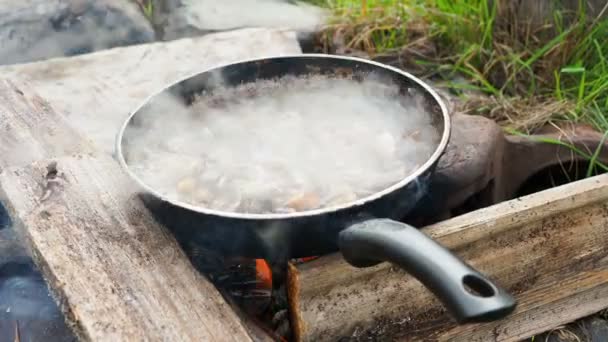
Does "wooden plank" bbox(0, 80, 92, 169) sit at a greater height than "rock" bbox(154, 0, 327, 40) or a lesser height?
greater

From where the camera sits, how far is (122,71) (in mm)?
3332

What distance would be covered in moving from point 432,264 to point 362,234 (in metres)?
0.23

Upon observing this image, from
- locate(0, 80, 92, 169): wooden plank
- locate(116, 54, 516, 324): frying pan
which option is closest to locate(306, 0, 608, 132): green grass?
locate(116, 54, 516, 324): frying pan

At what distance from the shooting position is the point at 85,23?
173 inches

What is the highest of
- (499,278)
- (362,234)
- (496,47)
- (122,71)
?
(362,234)

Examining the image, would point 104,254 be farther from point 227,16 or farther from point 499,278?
point 227,16

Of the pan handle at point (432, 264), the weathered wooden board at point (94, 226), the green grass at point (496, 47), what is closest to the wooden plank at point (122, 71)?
the weathered wooden board at point (94, 226)

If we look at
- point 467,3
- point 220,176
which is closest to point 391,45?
point 467,3

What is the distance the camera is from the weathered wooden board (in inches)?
64.4

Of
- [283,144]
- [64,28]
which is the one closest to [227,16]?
[64,28]

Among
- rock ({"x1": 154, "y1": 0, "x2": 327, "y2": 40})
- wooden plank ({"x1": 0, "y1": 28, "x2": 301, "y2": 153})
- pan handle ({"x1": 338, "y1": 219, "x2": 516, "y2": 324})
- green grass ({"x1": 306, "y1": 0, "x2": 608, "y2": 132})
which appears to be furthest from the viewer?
rock ({"x1": 154, "y1": 0, "x2": 327, "y2": 40})

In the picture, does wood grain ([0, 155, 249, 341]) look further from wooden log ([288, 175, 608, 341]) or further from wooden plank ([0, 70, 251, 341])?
wooden log ([288, 175, 608, 341])

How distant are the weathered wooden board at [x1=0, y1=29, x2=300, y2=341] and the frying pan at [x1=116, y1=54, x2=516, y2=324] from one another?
150 mm

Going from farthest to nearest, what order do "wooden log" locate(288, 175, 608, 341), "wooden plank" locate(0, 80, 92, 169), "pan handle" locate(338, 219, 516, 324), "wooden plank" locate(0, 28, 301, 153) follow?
"wooden plank" locate(0, 28, 301, 153), "wooden plank" locate(0, 80, 92, 169), "wooden log" locate(288, 175, 608, 341), "pan handle" locate(338, 219, 516, 324)
